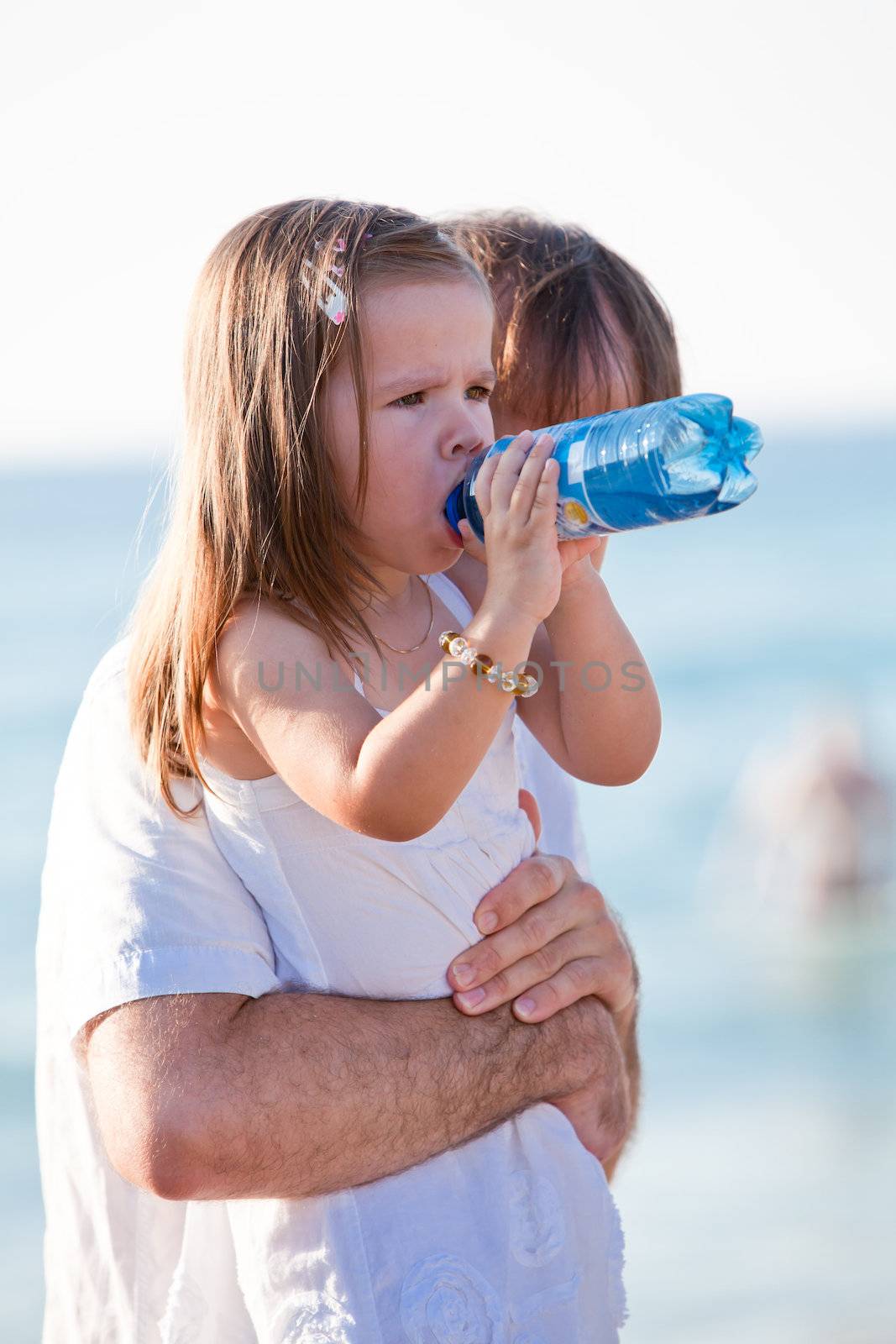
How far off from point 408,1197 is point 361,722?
63 cm

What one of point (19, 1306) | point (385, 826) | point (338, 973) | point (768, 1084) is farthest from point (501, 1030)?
point (768, 1084)

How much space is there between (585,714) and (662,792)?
26.7ft

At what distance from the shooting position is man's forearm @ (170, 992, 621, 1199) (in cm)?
161

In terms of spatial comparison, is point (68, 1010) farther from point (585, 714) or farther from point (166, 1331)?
point (585, 714)

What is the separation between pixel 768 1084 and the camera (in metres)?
6.10

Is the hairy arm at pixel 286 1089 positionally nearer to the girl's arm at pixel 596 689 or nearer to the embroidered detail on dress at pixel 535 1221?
the embroidered detail on dress at pixel 535 1221

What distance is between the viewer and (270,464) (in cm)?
180

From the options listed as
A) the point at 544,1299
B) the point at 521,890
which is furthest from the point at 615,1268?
the point at 521,890

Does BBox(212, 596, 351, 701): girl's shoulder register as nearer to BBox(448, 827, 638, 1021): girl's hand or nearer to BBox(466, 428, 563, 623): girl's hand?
BBox(466, 428, 563, 623): girl's hand

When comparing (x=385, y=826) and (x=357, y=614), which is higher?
(x=357, y=614)

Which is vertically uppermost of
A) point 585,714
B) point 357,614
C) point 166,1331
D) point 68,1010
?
point 357,614

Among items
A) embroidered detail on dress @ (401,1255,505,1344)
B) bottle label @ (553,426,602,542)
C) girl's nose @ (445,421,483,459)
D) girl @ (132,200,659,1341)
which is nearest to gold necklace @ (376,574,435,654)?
girl @ (132,200,659,1341)

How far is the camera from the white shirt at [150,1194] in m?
1.68

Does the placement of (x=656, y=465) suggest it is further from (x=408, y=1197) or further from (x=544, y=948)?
(x=408, y=1197)
